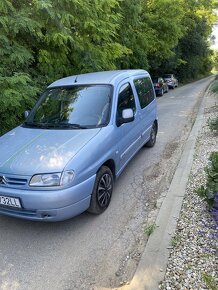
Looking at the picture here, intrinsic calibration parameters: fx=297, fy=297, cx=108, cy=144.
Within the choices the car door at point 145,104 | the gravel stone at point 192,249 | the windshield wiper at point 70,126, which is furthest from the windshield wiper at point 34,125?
the gravel stone at point 192,249

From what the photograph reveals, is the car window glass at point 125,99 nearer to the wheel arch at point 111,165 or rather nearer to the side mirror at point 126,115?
the side mirror at point 126,115

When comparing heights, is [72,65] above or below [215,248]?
above

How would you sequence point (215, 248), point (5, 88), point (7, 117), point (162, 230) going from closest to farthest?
1. point (215, 248)
2. point (162, 230)
3. point (5, 88)
4. point (7, 117)

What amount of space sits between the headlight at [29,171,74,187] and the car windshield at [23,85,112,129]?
1.11m

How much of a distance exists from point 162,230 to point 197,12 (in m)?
33.6

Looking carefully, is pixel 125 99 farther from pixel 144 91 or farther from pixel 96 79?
pixel 144 91

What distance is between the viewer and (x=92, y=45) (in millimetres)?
8930

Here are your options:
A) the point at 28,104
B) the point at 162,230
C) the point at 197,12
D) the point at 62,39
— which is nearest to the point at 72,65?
the point at 62,39

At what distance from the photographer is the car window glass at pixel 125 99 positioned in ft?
15.9

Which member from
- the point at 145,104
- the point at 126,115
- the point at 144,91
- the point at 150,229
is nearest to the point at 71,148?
the point at 126,115

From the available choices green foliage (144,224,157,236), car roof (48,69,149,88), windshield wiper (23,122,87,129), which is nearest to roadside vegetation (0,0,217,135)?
car roof (48,69,149,88)

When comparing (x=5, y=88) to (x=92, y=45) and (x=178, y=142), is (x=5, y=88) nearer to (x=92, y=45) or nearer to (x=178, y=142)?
(x=92, y=45)

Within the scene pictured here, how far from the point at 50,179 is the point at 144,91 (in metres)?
3.62

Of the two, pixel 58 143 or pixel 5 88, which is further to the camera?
pixel 5 88
